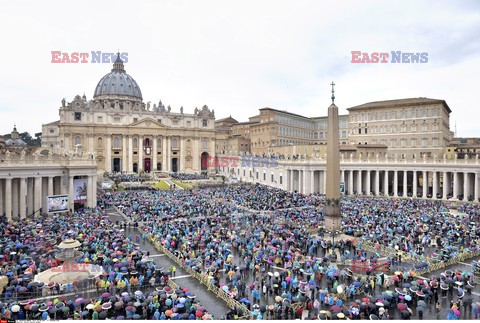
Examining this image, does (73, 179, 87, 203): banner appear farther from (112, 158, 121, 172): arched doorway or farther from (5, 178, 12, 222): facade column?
(112, 158, 121, 172): arched doorway

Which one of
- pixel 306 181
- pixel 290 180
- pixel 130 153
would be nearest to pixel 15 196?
pixel 306 181

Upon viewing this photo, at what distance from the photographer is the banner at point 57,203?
3294 cm

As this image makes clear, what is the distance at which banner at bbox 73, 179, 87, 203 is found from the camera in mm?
38250

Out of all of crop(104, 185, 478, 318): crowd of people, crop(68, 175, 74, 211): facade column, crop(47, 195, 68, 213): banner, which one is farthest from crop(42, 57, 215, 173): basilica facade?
crop(104, 185, 478, 318): crowd of people

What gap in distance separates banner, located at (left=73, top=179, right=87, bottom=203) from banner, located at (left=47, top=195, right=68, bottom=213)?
4108mm

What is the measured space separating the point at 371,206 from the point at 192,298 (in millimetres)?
28336

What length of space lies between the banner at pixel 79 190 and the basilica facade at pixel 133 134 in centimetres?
4003

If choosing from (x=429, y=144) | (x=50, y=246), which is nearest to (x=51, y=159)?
(x=50, y=246)

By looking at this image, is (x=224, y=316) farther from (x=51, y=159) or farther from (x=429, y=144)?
(x=429, y=144)

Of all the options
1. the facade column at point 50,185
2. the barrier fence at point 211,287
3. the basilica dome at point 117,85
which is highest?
the basilica dome at point 117,85

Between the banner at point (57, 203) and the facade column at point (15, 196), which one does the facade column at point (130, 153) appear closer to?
the facade column at point (15, 196)

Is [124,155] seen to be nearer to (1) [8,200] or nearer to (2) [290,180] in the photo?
(2) [290,180]

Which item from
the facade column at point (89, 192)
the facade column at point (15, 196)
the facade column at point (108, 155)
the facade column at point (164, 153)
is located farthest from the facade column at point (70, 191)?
the facade column at point (164, 153)
